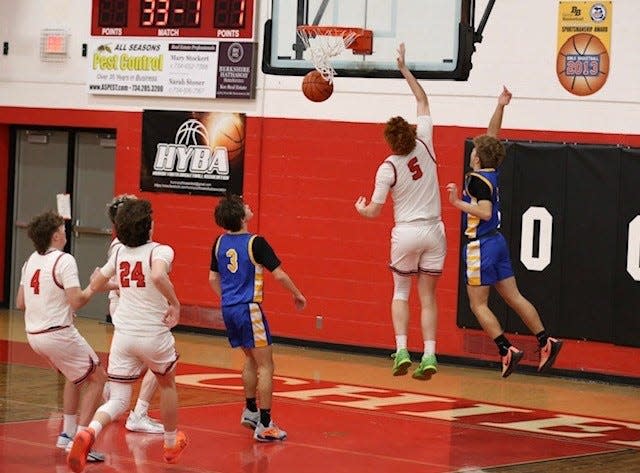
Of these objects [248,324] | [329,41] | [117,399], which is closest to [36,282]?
[117,399]

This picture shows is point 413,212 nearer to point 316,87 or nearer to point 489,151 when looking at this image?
point 489,151

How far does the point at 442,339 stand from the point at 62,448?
7.27 metres

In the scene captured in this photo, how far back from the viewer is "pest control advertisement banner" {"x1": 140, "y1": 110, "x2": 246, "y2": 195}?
18469mm

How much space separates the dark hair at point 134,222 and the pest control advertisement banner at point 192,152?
8.63 meters

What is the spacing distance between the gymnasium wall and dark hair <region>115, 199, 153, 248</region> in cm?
753

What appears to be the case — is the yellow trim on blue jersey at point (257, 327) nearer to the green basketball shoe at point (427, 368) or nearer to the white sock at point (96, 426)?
the green basketball shoe at point (427, 368)

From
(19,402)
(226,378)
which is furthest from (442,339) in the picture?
(19,402)

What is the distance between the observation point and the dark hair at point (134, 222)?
9734 millimetres

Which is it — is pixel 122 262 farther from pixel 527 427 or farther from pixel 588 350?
pixel 588 350

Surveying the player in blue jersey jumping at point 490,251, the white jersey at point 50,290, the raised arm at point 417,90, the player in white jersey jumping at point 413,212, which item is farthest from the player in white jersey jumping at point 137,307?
the player in blue jersey jumping at point 490,251

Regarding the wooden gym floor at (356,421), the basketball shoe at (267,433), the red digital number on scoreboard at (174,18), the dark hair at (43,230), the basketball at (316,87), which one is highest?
the red digital number on scoreboard at (174,18)

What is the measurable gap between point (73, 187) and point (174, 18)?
3055 millimetres

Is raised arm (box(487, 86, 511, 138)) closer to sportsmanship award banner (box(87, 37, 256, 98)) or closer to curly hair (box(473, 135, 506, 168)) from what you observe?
curly hair (box(473, 135, 506, 168))

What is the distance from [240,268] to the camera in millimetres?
10914
